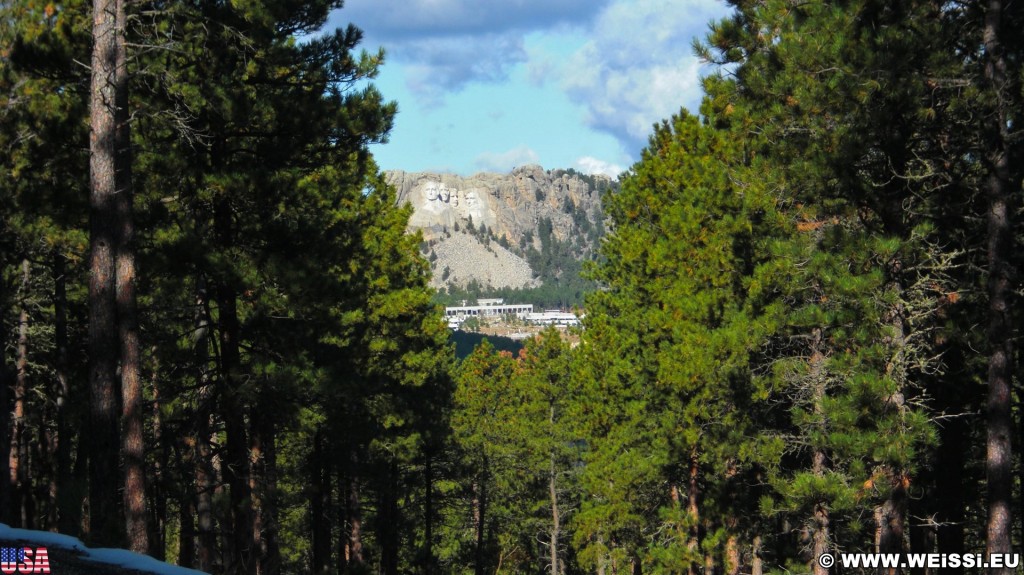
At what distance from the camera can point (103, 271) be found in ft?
29.4

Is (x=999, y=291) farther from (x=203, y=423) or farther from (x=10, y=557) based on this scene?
(x=203, y=423)

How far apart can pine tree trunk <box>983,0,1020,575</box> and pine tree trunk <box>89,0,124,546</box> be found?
8.81 metres

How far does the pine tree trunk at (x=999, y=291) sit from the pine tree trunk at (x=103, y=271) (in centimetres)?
881

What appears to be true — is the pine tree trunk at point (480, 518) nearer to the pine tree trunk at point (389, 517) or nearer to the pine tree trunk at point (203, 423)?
the pine tree trunk at point (389, 517)

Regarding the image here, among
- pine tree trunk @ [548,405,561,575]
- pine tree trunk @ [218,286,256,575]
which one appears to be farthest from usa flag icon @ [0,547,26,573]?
pine tree trunk @ [548,405,561,575]

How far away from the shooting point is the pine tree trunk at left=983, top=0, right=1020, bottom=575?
28.9ft

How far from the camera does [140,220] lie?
34.6ft

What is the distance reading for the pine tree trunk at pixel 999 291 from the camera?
880 centimetres

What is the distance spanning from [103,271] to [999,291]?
30.3ft

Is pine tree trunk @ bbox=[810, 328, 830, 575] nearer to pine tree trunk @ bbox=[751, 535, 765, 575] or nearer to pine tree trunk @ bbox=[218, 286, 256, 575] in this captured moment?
pine tree trunk @ bbox=[751, 535, 765, 575]

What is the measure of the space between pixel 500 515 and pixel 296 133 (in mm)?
31281

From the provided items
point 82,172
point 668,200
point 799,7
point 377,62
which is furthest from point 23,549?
point 668,200

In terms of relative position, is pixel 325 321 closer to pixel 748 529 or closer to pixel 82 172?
pixel 82 172

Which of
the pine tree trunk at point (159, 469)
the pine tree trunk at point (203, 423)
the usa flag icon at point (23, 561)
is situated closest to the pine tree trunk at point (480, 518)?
the pine tree trunk at point (159, 469)
